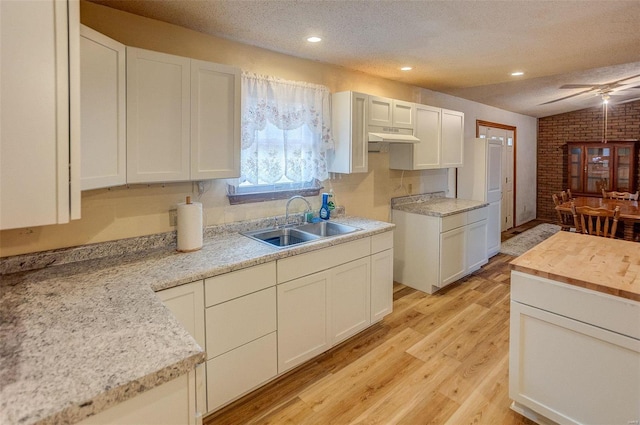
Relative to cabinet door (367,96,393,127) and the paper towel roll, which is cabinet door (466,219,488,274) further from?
the paper towel roll

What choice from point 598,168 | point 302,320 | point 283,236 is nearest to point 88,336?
point 302,320

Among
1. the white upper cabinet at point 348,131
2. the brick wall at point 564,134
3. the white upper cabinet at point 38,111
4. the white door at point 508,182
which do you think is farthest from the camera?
the brick wall at point 564,134

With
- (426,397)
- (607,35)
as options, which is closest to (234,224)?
(426,397)

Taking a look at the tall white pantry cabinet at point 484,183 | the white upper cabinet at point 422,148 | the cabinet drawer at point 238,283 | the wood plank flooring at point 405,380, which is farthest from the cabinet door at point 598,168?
the cabinet drawer at point 238,283

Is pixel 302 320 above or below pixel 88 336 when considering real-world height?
below

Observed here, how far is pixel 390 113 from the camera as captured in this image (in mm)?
3459

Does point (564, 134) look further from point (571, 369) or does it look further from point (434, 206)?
point (571, 369)

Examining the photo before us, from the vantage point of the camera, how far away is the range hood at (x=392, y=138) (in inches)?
127

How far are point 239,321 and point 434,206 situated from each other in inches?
110

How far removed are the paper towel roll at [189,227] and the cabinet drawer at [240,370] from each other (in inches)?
27.1

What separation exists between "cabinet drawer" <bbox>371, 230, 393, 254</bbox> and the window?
0.71 metres

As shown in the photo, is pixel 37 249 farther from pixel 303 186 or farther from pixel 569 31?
pixel 569 31

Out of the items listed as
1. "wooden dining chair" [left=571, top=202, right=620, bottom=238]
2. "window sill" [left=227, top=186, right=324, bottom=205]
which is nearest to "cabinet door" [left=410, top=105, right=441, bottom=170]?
"window sill" [left=227, top=186, right=324, bottom=205]

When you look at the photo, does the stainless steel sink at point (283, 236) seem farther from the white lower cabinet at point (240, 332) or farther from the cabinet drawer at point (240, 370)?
the cabinet drawer at point (240, 370)
